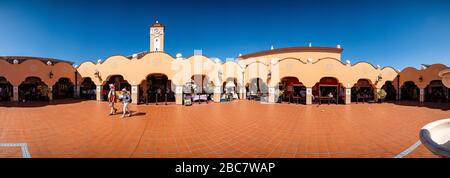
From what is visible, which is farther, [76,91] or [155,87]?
[76,91]

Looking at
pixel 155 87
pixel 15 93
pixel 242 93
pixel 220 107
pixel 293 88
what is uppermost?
pixel 155 87

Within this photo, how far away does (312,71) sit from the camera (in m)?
17.5

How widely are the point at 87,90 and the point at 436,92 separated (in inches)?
1593

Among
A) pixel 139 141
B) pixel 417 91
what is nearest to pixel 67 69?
pixel 139 141

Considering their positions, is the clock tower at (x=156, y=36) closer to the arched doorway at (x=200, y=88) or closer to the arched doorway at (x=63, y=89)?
the arched doorway at (x=63, y=89)

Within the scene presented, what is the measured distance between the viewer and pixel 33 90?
60.4ft

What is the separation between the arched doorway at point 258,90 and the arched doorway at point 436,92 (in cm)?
1838

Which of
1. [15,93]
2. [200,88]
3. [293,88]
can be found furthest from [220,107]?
[15,93]

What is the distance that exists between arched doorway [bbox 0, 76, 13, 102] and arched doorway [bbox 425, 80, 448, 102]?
43.8m

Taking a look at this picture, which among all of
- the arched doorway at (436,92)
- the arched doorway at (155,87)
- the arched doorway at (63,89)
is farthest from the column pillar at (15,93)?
the arched doorway at (436,92)

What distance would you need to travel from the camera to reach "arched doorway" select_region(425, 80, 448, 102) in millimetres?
19366

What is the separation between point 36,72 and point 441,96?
42.3 meters

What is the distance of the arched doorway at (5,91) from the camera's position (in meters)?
16.8

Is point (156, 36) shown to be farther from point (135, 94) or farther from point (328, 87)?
point (328, 87)
